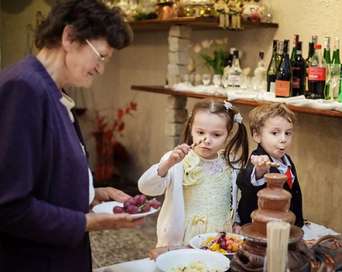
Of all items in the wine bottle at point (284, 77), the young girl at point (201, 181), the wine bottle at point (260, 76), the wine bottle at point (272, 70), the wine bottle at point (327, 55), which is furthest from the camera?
the wine bottle at point (260, 76)

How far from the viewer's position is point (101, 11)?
56.4 inches

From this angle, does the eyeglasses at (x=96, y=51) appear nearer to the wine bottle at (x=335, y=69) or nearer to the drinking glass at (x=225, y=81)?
the wine bottle at (x=335, y=69)

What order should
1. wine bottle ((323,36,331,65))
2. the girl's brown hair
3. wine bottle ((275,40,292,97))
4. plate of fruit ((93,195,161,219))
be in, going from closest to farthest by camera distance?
1. plate of fruit ((93,195,161,219))
2. the girl's brown hair
3. wine bottle ((275,40,292,97))
4. wine bottle ((323,36,331,65))

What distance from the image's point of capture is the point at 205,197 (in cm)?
204

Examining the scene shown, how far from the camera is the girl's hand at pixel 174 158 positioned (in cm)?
178

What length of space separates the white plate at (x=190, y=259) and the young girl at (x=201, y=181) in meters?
0.33

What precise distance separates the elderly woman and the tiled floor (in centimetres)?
230

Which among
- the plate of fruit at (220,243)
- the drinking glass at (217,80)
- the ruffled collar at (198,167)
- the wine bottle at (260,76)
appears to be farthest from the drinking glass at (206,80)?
the plate of fruit at (220,243)

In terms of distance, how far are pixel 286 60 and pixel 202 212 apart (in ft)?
5.40

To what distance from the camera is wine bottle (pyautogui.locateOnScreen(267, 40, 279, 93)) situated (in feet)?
11.2

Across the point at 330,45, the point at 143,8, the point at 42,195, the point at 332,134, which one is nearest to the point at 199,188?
the point at 42,195

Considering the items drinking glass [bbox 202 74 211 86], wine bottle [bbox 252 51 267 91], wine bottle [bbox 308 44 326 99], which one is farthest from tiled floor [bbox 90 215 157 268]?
wine bottle [bbox 308 44 326 99]

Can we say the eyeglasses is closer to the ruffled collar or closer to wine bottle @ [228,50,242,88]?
the ruffled collar

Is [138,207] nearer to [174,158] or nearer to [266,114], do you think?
[174,158]
